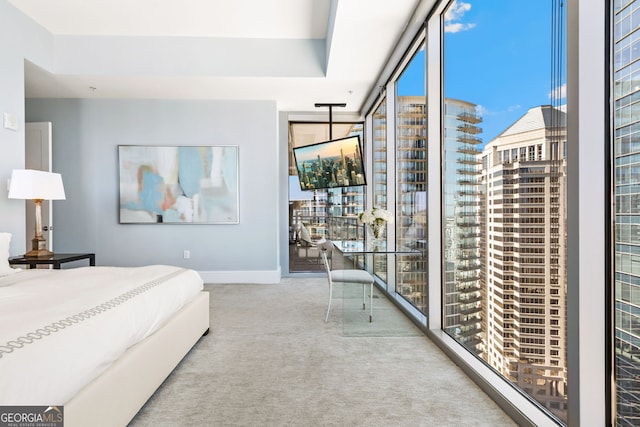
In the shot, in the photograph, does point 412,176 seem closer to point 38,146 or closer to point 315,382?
A: point 315,382

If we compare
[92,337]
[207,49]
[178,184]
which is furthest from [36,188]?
[92,337]

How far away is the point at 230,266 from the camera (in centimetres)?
570

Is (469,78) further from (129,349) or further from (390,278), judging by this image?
(129,349)

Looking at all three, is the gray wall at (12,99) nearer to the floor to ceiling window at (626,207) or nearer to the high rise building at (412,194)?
the high rise building at (412,194)

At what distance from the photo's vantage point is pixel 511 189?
199cm

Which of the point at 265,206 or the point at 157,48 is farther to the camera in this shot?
the point at 265,206

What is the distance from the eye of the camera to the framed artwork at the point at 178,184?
5.55m

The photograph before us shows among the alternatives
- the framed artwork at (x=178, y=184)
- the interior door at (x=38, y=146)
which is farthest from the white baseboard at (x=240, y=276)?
the interior door at (x=38, y=146)

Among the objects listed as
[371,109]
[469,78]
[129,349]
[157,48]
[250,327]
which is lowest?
[250,327]

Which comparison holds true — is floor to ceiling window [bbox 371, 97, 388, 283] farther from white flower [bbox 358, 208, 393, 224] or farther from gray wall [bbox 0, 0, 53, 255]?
gray wall [bbox 0, 0, 53, 255]

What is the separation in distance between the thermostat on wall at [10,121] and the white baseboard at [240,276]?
9.27ft

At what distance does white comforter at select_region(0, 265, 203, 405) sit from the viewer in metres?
1.27

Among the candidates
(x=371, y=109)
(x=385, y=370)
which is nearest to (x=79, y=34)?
(x=371, y=109)

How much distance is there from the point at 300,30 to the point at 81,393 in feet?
13.5
